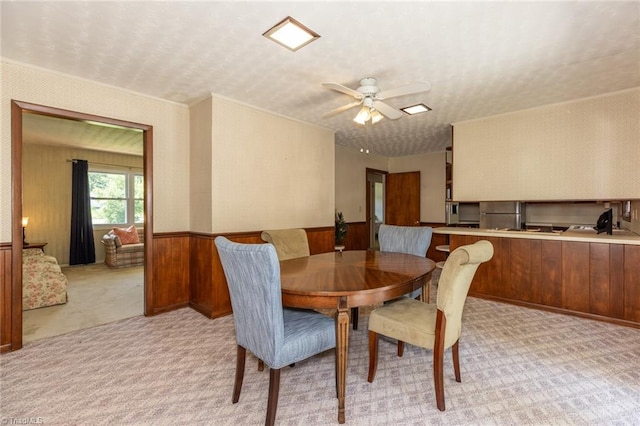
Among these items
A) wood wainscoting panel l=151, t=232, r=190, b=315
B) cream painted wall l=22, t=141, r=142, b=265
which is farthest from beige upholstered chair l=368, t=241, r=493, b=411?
cream painted wall l=22, t=141, r=142, b=265

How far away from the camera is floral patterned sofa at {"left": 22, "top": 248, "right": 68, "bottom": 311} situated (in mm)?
3582

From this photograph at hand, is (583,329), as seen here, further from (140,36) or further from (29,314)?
(29,314)

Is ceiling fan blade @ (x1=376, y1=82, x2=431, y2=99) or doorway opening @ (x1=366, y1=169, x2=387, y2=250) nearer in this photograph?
ceiling fan blade @ (x1=376, y1=82, x2=431, y2=99)

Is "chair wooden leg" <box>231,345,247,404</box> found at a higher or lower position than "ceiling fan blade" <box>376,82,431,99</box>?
lower

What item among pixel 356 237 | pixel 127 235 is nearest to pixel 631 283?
pixel 356 237

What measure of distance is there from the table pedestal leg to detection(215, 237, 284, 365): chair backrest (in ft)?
1.09

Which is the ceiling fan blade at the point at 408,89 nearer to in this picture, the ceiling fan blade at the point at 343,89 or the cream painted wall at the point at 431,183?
the ceiling fan blade at the point at 343,89

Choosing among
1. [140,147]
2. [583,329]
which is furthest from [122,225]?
[583,329]

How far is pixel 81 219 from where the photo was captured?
254 inches

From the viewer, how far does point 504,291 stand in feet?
12.4

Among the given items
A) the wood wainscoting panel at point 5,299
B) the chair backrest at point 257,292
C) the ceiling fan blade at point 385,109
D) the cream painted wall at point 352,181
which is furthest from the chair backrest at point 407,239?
the wood wainscoting panel at point 5,299

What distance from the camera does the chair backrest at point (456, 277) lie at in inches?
66.7

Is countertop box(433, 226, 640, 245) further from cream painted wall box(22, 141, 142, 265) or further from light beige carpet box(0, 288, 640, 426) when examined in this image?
cream painted wall box(22, 141, 142, 265)

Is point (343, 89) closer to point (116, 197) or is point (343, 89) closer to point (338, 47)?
point (338, 47)
